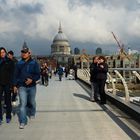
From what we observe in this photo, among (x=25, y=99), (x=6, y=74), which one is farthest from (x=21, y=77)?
(x=25, y=99)

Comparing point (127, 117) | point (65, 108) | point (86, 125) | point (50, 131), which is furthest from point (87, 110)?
point (50, 131)

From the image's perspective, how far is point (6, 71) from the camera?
1190cm

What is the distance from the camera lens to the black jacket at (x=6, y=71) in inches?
467

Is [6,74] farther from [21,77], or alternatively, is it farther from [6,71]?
[21,77]

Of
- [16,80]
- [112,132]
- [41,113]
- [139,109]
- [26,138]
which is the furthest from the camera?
[41,113]

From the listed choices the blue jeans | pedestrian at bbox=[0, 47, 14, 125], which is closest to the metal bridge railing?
the blue jeans

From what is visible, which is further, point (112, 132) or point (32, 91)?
point (32, 91)

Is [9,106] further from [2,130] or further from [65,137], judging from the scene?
[65,137]

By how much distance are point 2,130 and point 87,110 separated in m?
4.81

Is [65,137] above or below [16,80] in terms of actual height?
below

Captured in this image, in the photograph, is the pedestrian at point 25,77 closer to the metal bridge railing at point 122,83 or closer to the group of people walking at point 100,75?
the metal bridge railing at point 122,83

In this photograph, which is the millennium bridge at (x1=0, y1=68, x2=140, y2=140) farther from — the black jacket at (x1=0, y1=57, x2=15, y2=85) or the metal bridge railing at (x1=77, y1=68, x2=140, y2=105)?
the black jacket at (x1=0, y1=57, x2=15, y2=85)

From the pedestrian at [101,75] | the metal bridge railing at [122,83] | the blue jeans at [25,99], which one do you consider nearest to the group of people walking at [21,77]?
the blue jeans at [25,99]

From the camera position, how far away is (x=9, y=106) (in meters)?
12.1
